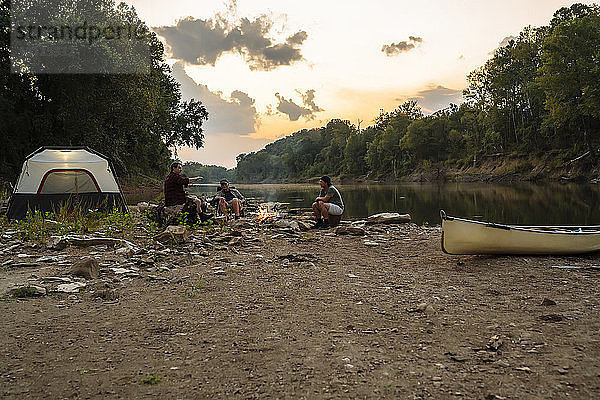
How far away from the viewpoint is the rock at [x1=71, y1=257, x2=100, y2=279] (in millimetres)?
5824

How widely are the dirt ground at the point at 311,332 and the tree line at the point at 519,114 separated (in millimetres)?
40269

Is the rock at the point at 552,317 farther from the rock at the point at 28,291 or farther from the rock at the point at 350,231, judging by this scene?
the rock at the point at 350,231

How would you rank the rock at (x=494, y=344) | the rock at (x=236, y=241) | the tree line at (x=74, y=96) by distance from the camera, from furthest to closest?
the tree line at (x=74, y=96)
the rock at (x=236, y=241)
the rock at (x=494, y=344)

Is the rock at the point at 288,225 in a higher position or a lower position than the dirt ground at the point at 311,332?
higher

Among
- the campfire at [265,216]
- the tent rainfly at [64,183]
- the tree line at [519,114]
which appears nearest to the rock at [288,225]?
the campfire at [265,216]

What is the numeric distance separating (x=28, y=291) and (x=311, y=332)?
354 centimetres

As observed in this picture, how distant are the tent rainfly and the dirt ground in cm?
685

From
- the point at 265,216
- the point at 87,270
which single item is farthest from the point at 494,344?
the point at 265,216

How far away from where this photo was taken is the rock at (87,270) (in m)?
5.82

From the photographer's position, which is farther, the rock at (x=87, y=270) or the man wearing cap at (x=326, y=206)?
the man wearing cap at (x=326, y=206)

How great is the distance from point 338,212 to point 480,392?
905 centimetres

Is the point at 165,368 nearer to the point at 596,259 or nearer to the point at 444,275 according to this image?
the point at 444,275

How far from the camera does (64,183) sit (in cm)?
1359

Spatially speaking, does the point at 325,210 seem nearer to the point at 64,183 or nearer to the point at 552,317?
the point at 552,317
